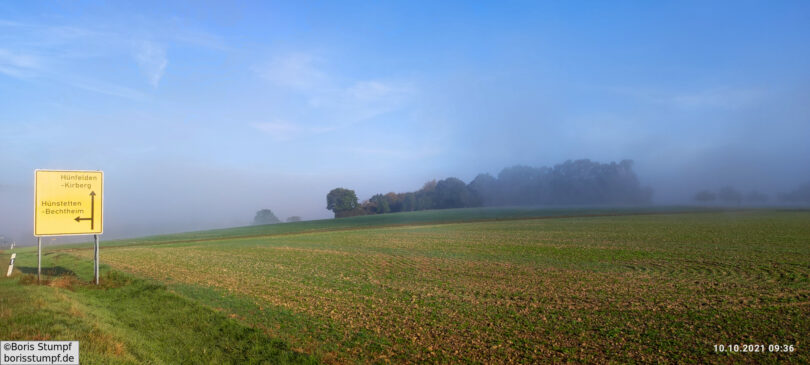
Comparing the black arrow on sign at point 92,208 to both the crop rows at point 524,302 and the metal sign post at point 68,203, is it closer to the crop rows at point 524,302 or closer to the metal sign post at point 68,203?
the metal sign post at point 68,203

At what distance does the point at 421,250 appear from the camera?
3378 centimetres

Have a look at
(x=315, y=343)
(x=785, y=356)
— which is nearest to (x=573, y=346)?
(x=785, y=356)

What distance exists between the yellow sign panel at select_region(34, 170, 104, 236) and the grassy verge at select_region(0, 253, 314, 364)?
158 inches

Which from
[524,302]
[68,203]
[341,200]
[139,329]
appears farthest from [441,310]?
[341,200]

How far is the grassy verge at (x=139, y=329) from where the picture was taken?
28.4ft

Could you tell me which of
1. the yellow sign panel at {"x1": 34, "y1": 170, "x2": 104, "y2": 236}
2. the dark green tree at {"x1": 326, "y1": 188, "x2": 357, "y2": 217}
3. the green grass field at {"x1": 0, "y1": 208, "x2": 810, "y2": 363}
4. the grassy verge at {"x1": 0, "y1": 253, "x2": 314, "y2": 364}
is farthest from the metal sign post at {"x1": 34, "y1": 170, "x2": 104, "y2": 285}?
the dark green tree at {"x1": 326, "y1": 188, "x2": 357, "y2": 217}

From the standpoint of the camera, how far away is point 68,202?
62.2 ft

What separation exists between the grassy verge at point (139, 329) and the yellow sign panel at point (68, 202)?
4.01 meters

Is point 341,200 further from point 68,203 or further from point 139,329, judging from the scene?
point 139,329

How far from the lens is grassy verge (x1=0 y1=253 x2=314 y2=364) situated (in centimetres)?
866

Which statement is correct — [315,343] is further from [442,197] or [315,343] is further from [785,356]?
[442,197]

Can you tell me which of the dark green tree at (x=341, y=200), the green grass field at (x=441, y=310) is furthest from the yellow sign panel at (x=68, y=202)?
the dark green tree at (x=341, y=200)

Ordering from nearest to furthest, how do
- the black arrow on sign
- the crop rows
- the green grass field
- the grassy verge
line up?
the grassy verge → the green grass field → the crop rows → the black arrow on sign

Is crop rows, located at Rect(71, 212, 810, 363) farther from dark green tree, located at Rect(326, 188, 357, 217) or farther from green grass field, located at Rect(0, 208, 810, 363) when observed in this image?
dark green tree, located at Rect(326, 188, 357, 217)
